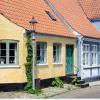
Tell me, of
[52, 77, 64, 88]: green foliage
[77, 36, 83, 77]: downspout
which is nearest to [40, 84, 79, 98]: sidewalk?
[52, 77, 64, 88]: green foliage

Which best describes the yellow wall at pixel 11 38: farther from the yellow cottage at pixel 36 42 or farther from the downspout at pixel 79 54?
the downspout at pixel 79 54

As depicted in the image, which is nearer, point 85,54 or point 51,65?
point 51,65

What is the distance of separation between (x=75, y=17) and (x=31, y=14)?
774cm

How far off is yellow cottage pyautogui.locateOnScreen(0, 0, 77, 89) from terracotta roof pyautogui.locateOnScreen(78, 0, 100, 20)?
7.50m

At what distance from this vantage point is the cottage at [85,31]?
2686 centimetres

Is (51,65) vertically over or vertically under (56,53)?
under

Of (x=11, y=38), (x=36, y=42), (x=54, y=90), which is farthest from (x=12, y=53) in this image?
(x=54, y=90)

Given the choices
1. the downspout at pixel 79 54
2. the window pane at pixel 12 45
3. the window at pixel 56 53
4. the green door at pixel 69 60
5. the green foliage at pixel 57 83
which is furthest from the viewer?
the downspout at pixel 79 54

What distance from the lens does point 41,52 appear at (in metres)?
22.7

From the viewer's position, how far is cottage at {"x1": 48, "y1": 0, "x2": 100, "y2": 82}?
26859 millimetres

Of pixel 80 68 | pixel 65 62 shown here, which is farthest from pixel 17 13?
pixel 80 68

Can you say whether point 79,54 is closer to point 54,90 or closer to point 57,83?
point 57,83

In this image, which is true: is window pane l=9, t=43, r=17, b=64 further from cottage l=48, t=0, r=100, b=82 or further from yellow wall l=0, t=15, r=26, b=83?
cottage l=48, t=0, r=100, b=82

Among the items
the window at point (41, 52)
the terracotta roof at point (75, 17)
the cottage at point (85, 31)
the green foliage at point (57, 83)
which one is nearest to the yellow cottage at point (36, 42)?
the window at point (41, 52)
